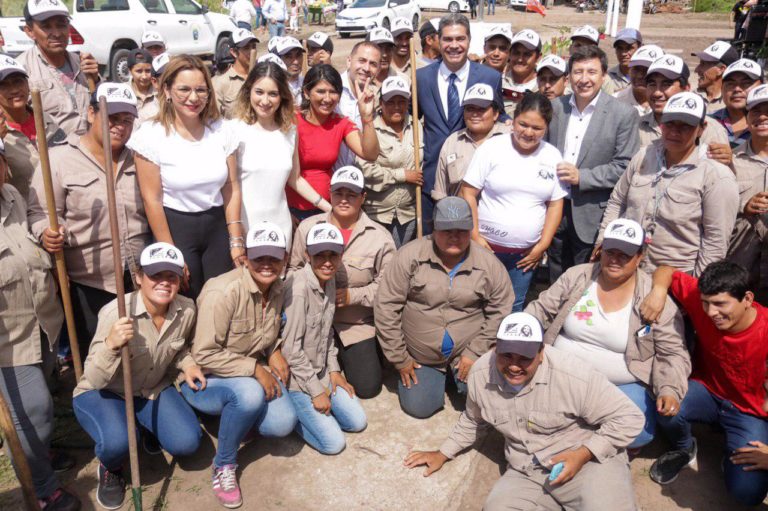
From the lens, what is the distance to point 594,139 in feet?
17.2

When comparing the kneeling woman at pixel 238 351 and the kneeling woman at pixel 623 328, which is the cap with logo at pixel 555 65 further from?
the kneeling woman at pixel 238 351

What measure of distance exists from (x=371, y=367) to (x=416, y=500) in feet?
4.11

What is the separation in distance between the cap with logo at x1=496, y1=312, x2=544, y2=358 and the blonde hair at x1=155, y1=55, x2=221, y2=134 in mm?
2489

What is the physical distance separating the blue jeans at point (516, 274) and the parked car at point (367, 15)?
1870cm

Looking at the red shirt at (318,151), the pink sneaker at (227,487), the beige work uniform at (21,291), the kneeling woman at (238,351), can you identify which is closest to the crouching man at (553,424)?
the kneeling woman at (238,351)

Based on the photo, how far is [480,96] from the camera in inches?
205

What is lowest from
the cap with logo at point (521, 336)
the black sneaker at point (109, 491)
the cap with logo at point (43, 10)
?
the black sneaker at point (109, 491)

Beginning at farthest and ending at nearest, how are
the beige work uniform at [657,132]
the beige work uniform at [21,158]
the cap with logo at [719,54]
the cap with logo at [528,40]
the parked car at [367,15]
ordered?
the parked car at [367,15], the cap with logo at [719,54], the cap with logo at [528,40], the beige work uniform at [657,132], the beige work uniform at [21,158]

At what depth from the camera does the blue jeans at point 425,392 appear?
5.02m

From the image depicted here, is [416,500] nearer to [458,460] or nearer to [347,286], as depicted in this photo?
[458,460]

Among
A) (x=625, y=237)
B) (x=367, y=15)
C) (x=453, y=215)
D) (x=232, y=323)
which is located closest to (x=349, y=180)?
(x=453, y=215)

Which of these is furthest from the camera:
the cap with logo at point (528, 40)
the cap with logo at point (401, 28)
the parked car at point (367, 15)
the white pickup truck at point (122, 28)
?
the parked car at point (367, 15)

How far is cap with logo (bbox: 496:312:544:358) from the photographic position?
3.77 meters

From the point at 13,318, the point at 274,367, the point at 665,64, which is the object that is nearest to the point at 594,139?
the point at 665,64
